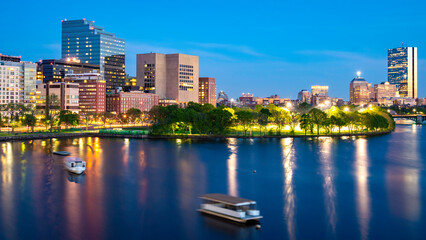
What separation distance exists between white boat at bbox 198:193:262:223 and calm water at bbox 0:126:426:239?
51 cm

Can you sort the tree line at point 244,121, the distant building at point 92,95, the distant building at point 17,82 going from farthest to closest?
the distant building at point 92,95
the distant building at point 17,82
the tree line at point 244,121

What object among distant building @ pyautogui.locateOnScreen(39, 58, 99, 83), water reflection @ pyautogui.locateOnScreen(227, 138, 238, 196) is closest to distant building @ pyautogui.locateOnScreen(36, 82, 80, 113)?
distant building @ pyautogui.locateOnScreen(39, 58, 99, 83)

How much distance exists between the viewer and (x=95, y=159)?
1763 inches

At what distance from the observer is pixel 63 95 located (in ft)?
368

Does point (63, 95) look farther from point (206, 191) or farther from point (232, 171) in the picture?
point (206, 191)

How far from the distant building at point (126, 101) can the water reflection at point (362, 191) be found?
86281 mm

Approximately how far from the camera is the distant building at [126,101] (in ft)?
419

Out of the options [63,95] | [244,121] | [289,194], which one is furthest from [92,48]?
[289,194]

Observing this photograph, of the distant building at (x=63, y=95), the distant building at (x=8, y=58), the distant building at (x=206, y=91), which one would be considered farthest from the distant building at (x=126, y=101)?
the distant building at (x=206, y=91)

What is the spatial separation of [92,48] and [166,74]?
53891 millimetres

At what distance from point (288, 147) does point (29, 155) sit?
31335 mm

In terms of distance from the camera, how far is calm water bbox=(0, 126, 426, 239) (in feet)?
70.7

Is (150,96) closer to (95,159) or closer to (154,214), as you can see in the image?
(95,159)

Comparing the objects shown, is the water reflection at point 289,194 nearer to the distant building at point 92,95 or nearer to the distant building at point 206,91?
the distant building at point 92,95
